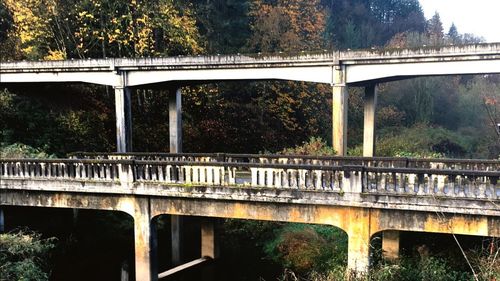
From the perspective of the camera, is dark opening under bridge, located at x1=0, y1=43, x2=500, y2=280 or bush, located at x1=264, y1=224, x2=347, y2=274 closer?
A: dark opening under bridge, located at x1=0, y1=43, x2=500, y2=280

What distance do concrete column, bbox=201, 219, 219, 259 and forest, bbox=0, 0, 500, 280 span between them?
123 cm

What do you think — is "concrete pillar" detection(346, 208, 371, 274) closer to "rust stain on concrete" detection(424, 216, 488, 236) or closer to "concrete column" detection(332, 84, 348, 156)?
"rust stain on concrete" detection(424, 216, 488, 236)

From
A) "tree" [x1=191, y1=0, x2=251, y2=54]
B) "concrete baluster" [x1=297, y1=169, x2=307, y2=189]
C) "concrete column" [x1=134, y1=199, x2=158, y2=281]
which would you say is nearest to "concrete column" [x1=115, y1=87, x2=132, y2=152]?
"concrete column" [x1=134, y1=199, x2=158, y2=281]

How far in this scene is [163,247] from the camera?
64.2 ft

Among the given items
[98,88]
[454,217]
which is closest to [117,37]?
[98,88]

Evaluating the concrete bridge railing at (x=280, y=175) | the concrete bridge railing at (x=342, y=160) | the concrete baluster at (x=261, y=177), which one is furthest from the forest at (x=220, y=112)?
the concrete baluster at (x=261, y=177)

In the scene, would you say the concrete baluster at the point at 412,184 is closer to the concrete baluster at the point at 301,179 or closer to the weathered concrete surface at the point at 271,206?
the weathered concrete surface at the point at 271,206

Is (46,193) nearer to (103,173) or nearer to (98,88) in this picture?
(103,173)

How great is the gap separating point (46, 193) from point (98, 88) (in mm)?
15930

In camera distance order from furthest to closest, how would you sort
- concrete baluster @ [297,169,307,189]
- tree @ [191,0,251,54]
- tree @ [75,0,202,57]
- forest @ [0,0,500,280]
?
1. tree @ [191,0,251,54]
2. tree @ [75,0,202,57]
3. forest @ [0,0,500,280]
4. concrete baluster @ [297,169,307,189]

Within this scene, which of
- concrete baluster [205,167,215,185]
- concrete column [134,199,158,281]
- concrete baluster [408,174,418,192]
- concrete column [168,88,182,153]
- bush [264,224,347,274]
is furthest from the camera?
concrete column [168,88,182,153]

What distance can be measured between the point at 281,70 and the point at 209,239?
7308 mm

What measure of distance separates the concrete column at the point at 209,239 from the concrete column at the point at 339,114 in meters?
6.06

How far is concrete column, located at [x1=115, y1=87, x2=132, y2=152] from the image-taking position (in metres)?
18.6
